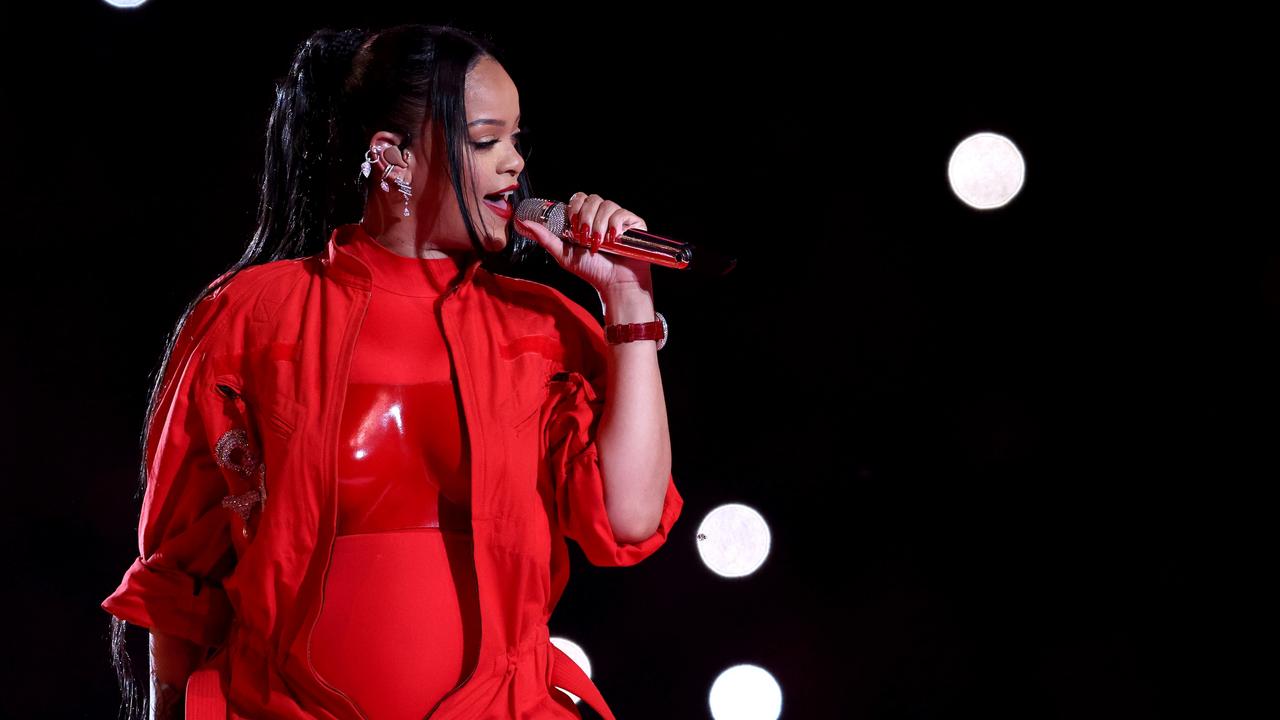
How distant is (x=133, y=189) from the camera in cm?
162

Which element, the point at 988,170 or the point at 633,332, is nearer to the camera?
the point at 633,332

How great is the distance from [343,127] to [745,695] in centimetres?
120

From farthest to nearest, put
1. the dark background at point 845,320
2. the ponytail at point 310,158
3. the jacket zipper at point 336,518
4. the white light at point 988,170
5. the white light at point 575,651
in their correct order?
1. the white light at point 575,651
2. the white light at point 988,170
3. the dark background at point 845,320
4. the ponytail at point 310,158
5. the jacket zipper at point 336,518

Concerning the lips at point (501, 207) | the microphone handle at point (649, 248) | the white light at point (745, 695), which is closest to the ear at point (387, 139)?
the lips at point (501, 207)

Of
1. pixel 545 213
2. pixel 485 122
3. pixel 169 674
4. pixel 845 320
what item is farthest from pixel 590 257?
pixel 845 320

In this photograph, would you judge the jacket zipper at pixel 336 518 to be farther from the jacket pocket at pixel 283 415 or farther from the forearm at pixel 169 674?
the forearm at pixel 169 674

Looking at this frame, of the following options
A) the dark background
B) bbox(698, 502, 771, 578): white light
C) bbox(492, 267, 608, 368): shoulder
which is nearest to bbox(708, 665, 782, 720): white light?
the dark background

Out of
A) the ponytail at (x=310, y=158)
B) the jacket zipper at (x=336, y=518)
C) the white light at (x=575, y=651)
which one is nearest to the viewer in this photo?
the jacket zipper at (x=336, y=518)

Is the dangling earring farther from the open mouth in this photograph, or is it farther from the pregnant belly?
the pregnant belly

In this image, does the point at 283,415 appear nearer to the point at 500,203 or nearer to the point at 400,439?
the point at 400,439

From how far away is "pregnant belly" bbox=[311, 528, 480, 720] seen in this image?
923 millimetres

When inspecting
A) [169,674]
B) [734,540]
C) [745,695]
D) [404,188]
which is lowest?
[745,695]

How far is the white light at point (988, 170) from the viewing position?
5.65 feet

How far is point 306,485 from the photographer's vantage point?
3.04ft
